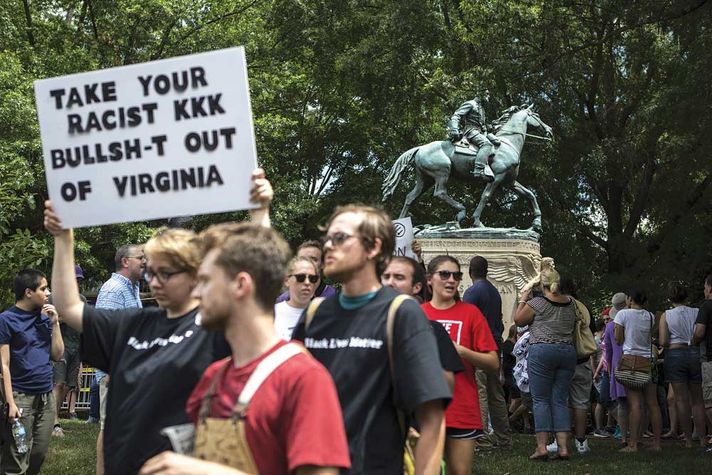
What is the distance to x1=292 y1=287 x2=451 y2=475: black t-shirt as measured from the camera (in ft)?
12.1

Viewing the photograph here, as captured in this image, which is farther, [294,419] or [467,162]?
[467,162]

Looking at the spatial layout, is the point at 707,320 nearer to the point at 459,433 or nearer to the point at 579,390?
the point at 579,390

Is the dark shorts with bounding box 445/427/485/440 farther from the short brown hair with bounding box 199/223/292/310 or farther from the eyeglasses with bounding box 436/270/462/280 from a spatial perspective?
the short brown hair with bounding box 199/223/292/310

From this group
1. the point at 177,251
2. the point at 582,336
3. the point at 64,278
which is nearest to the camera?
the point at 177,251

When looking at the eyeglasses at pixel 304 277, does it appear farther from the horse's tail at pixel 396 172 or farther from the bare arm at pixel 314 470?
the horse's tail at pixel 396 172

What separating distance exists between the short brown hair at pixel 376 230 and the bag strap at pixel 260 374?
1125 mm

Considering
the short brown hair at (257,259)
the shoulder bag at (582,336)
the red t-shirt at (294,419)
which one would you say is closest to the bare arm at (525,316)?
the shoulder bag at (582,336)

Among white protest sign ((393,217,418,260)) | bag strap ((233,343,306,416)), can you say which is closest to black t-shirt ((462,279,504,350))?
white protest sign ((393,217,418,260))

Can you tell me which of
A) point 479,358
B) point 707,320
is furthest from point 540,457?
point 479,358

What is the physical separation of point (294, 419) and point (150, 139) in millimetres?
1917

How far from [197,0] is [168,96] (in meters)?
24.1

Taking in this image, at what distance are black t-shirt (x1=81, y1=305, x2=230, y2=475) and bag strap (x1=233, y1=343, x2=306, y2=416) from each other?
38.8 inches

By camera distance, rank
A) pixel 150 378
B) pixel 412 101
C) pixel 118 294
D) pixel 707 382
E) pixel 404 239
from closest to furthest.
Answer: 1. pixel 150 378
2. pixel 118 294
3. pixel 707 382
4. pixel 404 239
5. pixel 412 101

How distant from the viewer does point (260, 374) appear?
114 inches
